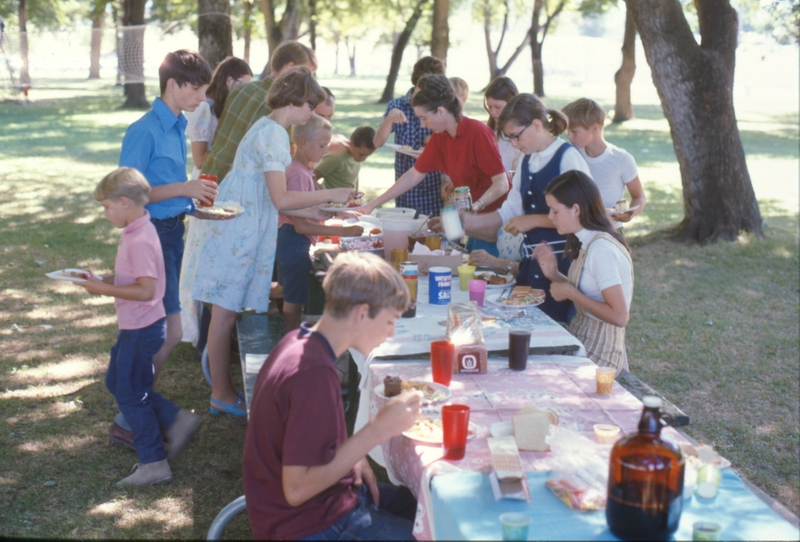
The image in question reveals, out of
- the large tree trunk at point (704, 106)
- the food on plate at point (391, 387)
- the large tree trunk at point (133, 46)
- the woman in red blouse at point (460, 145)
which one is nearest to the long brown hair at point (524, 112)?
the woman in red blouse at point (460, 145)

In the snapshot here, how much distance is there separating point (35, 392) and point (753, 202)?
7557 mm

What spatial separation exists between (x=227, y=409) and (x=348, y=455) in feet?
9.02

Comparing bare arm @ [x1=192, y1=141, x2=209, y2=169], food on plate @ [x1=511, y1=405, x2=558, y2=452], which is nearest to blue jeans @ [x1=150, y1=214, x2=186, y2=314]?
bare arm @ [x1=192, y1=141, x2=209, y2=169]

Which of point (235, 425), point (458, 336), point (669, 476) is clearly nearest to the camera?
point (669, 476)

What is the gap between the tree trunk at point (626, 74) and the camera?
68.4 ft

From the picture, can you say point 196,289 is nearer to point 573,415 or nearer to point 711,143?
point 573,415

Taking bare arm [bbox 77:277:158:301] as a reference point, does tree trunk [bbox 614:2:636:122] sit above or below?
above

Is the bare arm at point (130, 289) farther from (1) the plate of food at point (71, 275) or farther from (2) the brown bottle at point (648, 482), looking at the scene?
(2) the brown bottle at point (648, 482)

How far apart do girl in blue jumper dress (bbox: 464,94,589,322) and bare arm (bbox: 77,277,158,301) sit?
176 cm

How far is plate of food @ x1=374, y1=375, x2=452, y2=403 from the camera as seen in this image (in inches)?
105

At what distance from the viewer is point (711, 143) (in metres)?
8.45

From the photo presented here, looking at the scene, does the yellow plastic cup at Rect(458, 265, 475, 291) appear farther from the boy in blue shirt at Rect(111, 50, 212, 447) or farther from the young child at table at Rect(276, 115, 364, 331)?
the boy in blue shirt at Rect(111, 50, 212, 447)

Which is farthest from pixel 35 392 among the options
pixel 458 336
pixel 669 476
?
pixel 669 476

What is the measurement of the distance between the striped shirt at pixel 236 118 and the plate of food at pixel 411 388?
8.91 feet
